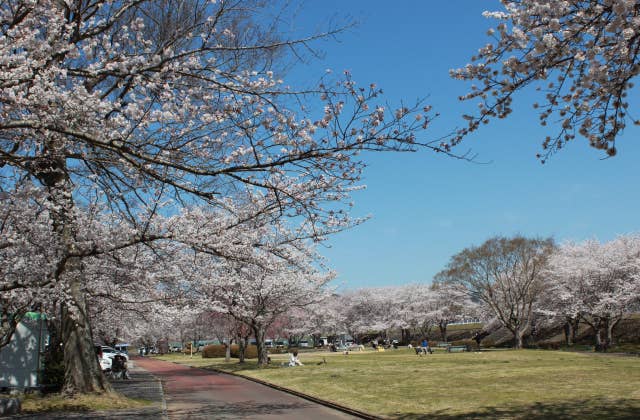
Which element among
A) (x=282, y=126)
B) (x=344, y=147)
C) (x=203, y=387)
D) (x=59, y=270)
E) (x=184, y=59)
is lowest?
(x=203, y=387)

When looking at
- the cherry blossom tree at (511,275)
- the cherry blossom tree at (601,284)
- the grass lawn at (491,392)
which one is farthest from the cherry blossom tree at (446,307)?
the grass lawn at (491,392)

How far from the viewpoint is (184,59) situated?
829cm

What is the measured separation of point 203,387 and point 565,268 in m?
34.3

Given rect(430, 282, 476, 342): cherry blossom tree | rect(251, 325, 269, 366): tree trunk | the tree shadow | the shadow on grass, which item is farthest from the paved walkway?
rect(430, 282, 476, 342): cherry blossom tree

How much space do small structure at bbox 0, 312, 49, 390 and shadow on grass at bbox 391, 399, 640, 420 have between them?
13.8m

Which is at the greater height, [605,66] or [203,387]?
[605,66]

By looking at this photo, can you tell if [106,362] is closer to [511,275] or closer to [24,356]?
[24,356]

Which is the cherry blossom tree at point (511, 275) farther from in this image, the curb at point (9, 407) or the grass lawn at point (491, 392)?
the curb at point (9, 407)

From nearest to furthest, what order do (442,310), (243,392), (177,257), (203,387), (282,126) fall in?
1. (282,126)
2. (177,257)
3. (243,392)
4. (203,387)
5. (442,310)

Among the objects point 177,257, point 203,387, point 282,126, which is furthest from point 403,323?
point 282,126

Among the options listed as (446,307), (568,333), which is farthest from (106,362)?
(446,307)

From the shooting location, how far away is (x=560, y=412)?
1051 centimetres

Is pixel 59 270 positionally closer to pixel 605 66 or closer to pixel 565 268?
pixel 605 66

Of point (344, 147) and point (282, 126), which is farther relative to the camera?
point (282, 126)
